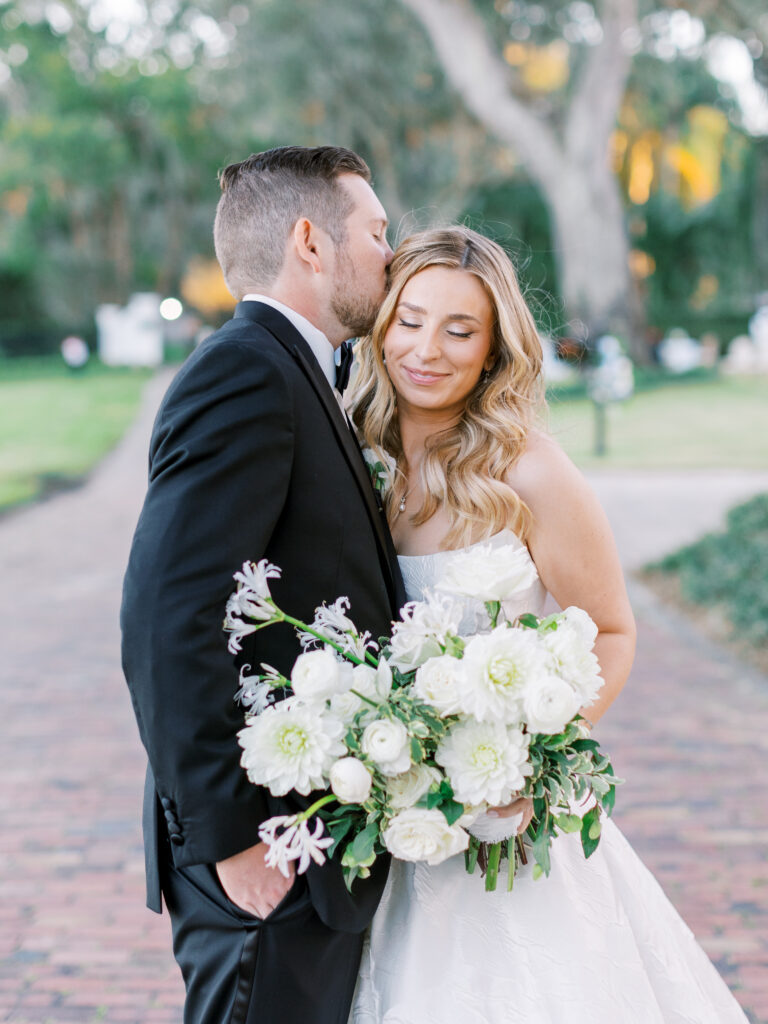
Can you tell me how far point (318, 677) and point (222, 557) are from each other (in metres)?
0.26

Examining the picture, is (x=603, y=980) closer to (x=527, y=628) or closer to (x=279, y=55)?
(x=527, y=628)

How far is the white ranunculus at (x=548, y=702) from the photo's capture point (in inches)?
66.1

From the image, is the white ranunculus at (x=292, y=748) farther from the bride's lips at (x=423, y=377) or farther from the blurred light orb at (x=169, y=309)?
the blurred light orb at (x=169, y=309)

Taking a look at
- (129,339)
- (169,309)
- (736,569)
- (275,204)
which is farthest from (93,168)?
(275,204)

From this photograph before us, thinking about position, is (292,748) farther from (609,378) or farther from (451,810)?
(609,378)

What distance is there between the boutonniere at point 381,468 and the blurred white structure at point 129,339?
35.0 metres

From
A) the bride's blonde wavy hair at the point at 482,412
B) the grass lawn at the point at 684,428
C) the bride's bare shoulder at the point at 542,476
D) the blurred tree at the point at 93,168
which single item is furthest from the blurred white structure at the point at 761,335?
the bride's bare shoulder at the point at 542,476

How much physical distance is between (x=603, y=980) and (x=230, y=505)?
1.22 m

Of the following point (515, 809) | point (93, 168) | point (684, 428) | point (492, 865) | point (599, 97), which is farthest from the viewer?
point (93, 168)

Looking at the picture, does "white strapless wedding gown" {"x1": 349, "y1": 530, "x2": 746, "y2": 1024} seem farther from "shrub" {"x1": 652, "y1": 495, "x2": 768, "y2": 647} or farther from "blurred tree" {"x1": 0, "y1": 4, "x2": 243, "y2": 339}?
"blurred tree" {"x1": 0, "y1": 4, "x2": 243, "y2": 339}

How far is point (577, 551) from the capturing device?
2.28 m

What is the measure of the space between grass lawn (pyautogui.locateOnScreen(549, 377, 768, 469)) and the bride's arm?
10.5 metres

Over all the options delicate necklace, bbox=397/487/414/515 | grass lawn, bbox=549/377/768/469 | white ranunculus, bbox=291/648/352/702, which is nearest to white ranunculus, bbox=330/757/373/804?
white ranunculus, bbox=291/648/352/702

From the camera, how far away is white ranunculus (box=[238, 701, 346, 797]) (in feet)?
5.57
